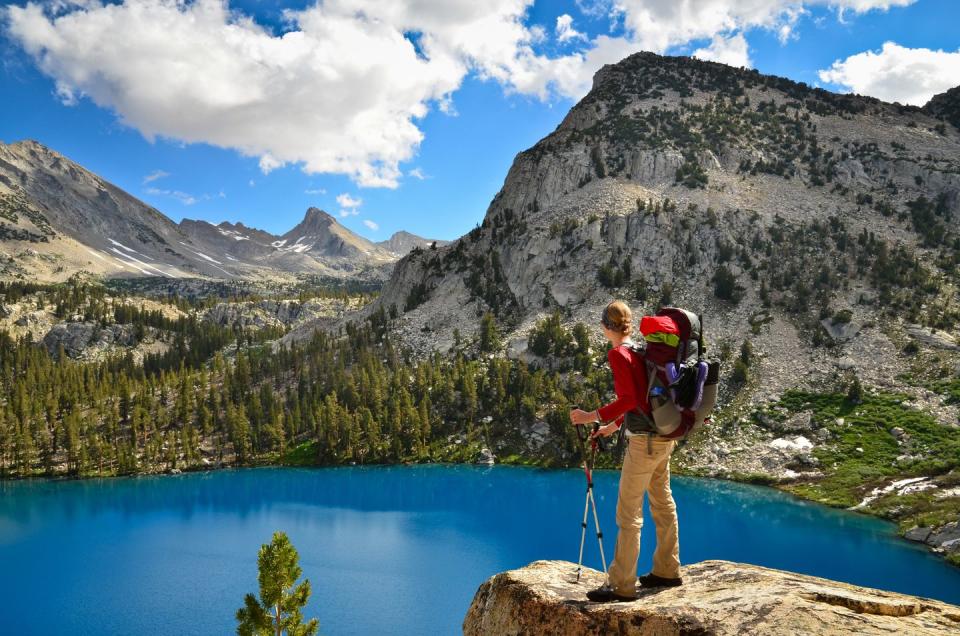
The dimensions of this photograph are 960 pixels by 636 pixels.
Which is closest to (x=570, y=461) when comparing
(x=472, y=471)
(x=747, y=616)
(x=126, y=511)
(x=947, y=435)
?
(x=472, y=471)

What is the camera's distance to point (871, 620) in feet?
17.9

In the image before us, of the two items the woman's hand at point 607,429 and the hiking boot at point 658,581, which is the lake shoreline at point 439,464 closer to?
the hiking boot at point 658,581

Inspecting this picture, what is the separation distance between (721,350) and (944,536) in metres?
43.9

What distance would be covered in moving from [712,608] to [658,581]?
1916 millimetres

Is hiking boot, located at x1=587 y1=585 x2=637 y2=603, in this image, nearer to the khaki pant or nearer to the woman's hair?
the khaki pant

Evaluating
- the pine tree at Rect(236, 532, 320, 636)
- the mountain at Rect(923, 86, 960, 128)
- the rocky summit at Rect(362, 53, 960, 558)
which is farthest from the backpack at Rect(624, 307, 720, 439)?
the mountain at Rect(923, 86, 960, 128)

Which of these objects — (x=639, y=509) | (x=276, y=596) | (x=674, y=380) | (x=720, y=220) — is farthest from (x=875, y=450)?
(x=674, y=380)

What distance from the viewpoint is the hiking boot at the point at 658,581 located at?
784 cm

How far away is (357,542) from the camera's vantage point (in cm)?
5866

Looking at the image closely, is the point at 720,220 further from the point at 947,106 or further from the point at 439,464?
the point at 947,106

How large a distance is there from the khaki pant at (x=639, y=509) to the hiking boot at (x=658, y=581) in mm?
59

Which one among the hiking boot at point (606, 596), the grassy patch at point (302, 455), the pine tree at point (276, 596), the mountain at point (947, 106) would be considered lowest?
the grassy patch at point (302, 455)

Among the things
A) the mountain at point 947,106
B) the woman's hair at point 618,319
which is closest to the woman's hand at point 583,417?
the woman's hair at point 618,319

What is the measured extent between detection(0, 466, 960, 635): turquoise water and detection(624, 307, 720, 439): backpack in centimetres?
3706
